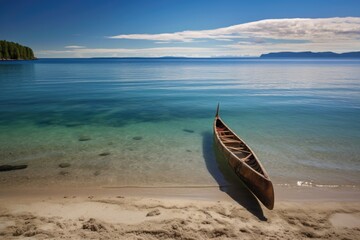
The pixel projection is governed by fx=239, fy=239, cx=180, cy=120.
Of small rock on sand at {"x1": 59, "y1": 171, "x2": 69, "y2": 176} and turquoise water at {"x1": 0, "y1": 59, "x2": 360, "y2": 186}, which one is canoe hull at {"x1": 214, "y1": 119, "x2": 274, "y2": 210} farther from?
small rock on sand at {"x1": 59, "y1": 171, "x2": 69, "y2": 176}

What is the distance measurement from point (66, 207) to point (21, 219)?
47.0 inches

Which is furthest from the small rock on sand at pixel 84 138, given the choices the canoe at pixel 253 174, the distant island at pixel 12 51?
the distant island at pixel 12 51

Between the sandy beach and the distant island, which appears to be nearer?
the sandy beach

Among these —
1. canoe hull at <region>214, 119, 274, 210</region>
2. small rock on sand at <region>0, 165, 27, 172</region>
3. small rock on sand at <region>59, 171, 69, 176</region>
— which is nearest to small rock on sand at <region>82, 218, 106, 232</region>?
small rock on sand at <region>59, 171, 69, 176</region>

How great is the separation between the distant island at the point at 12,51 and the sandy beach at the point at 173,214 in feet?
636

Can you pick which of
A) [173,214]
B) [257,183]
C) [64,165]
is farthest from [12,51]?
[257,183]

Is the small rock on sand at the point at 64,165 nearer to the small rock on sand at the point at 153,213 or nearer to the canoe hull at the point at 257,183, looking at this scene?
the small rock on sand at the point at 153,213

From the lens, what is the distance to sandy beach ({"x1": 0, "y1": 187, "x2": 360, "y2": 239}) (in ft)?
20.3

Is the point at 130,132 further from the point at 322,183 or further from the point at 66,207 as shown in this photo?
the point at 322,183

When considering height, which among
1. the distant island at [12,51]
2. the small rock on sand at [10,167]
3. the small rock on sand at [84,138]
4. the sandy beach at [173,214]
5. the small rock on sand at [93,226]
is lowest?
the sandy beach at [173,214]

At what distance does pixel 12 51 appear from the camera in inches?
6658

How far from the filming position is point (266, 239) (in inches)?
236

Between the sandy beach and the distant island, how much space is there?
194 m

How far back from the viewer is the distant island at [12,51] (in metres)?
159
